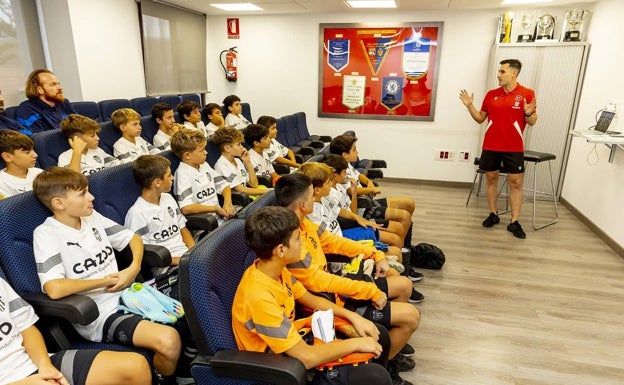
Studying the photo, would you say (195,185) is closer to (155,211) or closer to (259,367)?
(155,211)

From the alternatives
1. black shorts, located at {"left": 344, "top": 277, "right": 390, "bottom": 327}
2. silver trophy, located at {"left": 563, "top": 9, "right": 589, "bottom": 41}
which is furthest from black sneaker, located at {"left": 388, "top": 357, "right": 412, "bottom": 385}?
silver trophy, located at {"left": 563, "top": 9, "right": 589, "bottom": 41}

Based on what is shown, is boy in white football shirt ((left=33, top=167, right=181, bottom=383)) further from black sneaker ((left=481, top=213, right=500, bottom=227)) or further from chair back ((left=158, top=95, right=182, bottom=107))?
chair back ((left=158, top=95, right=182, bottom=107))

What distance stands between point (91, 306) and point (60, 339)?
19 cm

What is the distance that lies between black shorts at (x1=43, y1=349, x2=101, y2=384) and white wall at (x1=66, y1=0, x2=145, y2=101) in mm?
3558

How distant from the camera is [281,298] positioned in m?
1.35

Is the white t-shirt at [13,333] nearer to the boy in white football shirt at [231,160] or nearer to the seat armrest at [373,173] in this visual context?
the boy in white football shirt at [231,160]

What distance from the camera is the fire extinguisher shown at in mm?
5965

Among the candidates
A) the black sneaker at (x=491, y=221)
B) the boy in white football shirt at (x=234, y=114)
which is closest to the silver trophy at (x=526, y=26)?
the black sneaker at (x=491, y=221)

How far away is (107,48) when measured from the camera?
4336 millimetres

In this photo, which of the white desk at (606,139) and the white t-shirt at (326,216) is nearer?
the white t-shirt at (326,216)

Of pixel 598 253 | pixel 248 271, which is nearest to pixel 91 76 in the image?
pixel 248 271

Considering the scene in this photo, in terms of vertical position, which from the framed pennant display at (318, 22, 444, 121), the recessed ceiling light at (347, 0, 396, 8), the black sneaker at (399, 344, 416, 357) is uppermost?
the recessed ceiling light at (347, 0, 396, 8)

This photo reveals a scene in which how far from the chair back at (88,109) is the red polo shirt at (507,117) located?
12.8 ft

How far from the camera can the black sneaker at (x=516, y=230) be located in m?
3.80
